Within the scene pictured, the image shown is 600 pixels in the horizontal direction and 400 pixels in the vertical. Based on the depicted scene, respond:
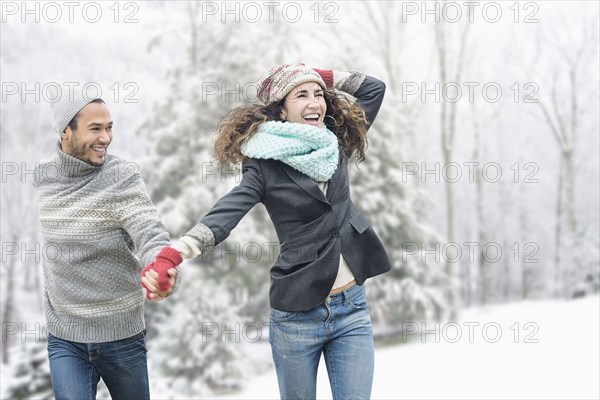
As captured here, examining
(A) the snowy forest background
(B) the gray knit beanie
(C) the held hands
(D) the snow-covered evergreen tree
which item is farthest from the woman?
(D) the snow-covered evergreen tree

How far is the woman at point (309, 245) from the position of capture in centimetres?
213

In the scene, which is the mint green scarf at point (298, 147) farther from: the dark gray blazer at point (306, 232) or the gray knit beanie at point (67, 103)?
the gray knit beanie at point (67, 103)

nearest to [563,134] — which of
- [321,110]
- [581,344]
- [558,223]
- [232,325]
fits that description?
[558,223]

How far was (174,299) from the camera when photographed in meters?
7.49

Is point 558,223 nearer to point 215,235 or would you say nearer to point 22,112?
point 22,112

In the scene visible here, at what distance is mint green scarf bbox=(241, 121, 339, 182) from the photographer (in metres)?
2.16

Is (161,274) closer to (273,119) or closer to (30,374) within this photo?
(273,119)

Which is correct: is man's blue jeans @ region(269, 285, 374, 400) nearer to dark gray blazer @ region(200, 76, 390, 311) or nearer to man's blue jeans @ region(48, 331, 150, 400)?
dark gray blazer @ region(200, 76, 390, 311)

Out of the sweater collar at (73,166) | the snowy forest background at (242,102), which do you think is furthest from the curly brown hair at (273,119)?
the snowy forest background at (242,102)

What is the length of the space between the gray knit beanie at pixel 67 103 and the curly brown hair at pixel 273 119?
1.69 feet

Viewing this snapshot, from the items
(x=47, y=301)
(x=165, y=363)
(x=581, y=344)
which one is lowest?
(x=165, y=363)

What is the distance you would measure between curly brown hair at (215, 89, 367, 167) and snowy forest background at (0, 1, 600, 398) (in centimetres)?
181

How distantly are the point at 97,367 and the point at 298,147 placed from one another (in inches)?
43.4

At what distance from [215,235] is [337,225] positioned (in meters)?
0.49
